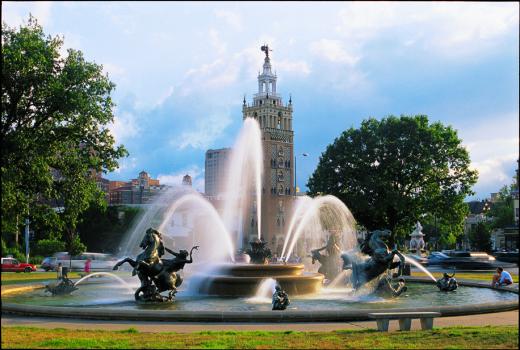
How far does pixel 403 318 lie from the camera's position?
14.5 metres

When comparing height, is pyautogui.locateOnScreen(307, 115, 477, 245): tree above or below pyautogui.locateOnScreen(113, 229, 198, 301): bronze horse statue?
above

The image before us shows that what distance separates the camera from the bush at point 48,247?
73.8 metres

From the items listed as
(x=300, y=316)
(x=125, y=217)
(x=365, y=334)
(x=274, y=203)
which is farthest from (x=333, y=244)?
(x=274, y=203)

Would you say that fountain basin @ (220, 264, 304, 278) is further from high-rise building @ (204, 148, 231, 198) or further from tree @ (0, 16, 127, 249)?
high-rise building @ (204, 148, 231, 198)

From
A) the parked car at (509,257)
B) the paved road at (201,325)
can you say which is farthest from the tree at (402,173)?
the paved road at (201,325)

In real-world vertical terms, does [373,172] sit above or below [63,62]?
below

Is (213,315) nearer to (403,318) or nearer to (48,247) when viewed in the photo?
(403,318)

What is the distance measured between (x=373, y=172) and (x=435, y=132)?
696cm

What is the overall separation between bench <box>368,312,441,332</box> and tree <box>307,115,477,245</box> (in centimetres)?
4027

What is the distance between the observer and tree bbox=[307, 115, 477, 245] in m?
55.8

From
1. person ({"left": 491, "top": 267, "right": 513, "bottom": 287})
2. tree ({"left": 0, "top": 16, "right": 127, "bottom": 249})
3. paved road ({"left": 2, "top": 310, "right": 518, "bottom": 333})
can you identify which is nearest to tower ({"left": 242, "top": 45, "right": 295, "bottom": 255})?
tree ({"left": 0, "top": 16, "right": 127, "bottom": 249})

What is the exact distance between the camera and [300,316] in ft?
53.2

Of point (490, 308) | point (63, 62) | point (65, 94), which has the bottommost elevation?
point (490, 308)

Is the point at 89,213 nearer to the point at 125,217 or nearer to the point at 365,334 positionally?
the point at 125,217
